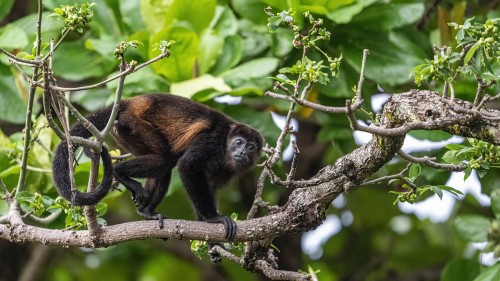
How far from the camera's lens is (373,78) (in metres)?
6.08

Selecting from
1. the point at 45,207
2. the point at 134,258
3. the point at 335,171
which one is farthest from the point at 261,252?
the point at 134,258

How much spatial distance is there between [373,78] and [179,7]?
154cm

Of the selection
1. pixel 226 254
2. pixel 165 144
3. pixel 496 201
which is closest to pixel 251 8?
pixel 165 144

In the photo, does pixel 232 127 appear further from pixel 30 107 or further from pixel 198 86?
pixel 30 107

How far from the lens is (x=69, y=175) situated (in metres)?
4.41

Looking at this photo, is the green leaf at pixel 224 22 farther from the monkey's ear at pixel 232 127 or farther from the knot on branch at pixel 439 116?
the knot on branch at pixel 439 116

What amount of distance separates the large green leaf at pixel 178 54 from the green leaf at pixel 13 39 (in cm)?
90

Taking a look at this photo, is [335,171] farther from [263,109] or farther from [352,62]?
[263,109]

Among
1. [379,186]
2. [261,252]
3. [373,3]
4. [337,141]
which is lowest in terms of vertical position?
[379,186]

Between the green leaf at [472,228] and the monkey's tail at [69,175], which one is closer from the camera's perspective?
the monkey's tail at [69,175]

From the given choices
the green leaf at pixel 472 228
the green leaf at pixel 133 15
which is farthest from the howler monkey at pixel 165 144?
the green leaf at pixel 472 228

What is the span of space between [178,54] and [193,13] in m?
0.49

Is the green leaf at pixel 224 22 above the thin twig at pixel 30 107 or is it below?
below

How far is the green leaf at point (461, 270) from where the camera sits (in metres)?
6.12
